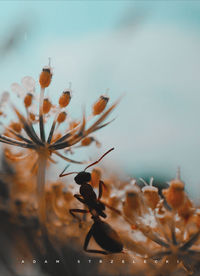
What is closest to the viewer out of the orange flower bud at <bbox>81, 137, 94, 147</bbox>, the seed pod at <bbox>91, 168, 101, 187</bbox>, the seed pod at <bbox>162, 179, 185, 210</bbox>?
the seed pod at <bbox>162, 179, 185, 210</bbox>

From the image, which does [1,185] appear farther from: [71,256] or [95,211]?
[95,211]

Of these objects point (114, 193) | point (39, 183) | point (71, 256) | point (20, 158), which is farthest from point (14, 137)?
point (71, 256)

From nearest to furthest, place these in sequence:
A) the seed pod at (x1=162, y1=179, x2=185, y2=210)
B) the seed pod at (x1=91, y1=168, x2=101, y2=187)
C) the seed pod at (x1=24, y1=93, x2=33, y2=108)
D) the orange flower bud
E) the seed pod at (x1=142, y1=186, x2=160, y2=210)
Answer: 1. the seed pod at (x1=162, y1=179, x2=185, y2=210)
2. the seed pod at (x1=142, y1=186, x2=160, y2=210)
3. the seed pod at (x1=91, y1=168, x2=101, y2=187)
4. the seed pod at (x1=24, y1=93, x2=33, y2=108)
5. the orange flower bud

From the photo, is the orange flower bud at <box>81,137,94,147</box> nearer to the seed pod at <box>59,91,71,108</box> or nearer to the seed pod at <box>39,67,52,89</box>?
the seed pod at <box>59,91,71,108</box>

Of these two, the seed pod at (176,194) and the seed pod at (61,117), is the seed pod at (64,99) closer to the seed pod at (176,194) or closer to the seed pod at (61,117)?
the seed pod at (61,117)

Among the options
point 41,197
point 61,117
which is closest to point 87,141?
point 61,117

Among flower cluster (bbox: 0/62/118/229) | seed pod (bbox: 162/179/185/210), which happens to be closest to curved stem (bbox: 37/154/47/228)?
flower cluster (bbox: 0/62/118/229)

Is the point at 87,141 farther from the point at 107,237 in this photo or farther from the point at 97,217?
the point at 107,237
